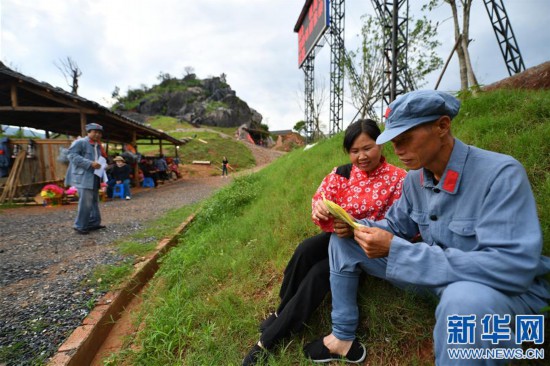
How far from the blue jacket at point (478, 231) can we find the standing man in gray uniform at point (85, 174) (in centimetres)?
521

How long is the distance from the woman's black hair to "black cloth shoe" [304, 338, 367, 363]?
1.27m

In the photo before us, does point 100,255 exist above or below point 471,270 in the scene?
below

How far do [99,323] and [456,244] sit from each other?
8.85ft

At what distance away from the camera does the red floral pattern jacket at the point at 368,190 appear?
1868mm

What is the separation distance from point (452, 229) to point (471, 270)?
0.81 feet

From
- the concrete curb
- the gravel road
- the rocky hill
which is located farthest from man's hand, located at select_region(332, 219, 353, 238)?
the rocky hill

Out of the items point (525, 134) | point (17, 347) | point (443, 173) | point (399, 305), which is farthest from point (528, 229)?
point (17, 347)

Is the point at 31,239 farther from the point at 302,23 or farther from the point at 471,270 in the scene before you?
the point at 302,23

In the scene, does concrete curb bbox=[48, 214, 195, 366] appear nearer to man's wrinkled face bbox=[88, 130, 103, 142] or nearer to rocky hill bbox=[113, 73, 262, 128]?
man's wrinkled face bbox=[88, 130, 103, 142]

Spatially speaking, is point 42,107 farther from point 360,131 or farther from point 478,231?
point 478,231

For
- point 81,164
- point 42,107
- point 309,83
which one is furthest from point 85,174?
point 309,83

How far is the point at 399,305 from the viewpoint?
5.64ft

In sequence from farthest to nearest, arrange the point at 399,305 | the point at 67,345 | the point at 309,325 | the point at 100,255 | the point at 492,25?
the point at 492,25
the point at 100,255
the point at 67,345
the point at 309,325
the point at 399,305

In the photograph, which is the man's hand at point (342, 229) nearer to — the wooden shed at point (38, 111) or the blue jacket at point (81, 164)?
the blue jacket at point (81, 164)
